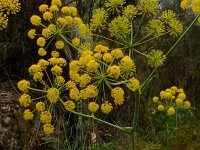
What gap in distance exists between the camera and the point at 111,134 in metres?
6.98

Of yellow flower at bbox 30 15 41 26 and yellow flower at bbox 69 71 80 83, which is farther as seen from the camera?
yellow flower at bbox 30 15 41 26

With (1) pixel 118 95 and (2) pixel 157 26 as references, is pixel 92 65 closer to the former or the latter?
(1) pixel 118 95

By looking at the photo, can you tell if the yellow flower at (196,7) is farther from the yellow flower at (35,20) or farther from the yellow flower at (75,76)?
the yellow flower at (35,20)

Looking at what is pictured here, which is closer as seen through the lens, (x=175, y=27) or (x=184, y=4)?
(x=175, y=27)

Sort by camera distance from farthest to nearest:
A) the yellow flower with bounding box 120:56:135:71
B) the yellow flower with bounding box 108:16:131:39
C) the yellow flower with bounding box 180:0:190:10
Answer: the yellow flower with bounding box 180:0:190:10
the yellow flower with bounding box 108:16:131:39
the yellow flower with bounding box 120:56:135:71

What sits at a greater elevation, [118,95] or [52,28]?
[52,28]

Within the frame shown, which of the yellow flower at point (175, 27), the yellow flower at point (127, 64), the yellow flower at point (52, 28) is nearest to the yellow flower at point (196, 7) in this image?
the yellow flower at point (175, 27)

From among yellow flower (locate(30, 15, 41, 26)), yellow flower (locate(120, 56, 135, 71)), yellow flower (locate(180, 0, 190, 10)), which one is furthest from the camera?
yellow flower (locate(30, 15, 41, 26))

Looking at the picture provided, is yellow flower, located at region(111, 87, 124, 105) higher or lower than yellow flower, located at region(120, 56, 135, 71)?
lower

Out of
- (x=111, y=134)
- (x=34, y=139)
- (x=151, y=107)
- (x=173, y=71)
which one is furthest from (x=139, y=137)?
(x=173, y=71)

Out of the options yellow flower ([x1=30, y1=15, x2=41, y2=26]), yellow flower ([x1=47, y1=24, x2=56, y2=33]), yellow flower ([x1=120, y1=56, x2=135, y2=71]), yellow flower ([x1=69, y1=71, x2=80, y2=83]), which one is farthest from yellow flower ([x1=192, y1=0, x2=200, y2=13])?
yellow flower ([x1=30, y1=15, x2=41, y2=26])

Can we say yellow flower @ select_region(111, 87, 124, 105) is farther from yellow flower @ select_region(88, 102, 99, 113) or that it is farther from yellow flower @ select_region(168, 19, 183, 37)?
yellow flower @ select_region(168, 19, 183, 37)

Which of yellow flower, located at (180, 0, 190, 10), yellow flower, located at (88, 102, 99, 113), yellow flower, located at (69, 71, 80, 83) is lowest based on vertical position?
yellow flower, located at (88, 102, 99, 113)

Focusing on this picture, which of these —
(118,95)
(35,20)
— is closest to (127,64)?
(118,95)
